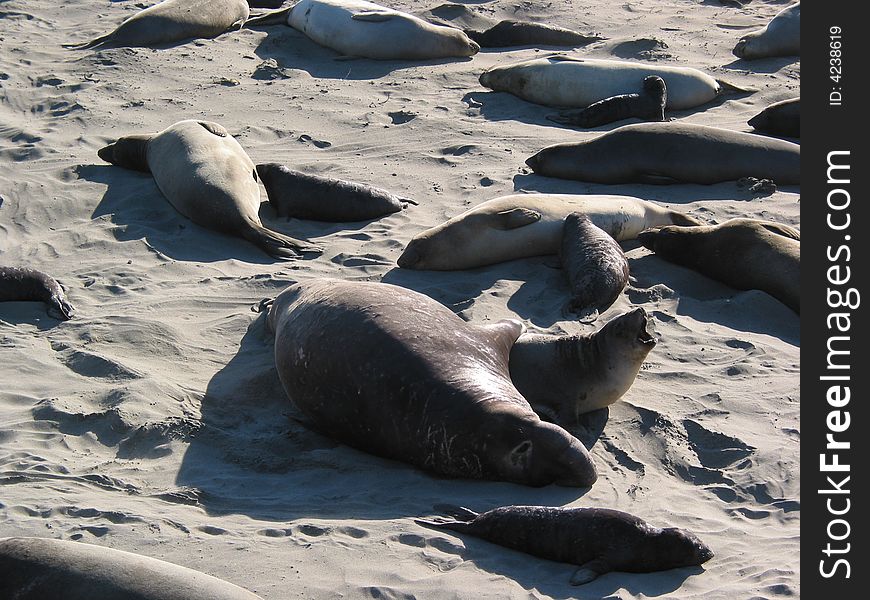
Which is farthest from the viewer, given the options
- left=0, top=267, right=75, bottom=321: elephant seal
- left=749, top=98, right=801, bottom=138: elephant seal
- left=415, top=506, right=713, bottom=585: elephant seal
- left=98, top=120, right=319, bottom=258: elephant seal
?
left=749, top=98, right=801, bottom=138: elephant seal

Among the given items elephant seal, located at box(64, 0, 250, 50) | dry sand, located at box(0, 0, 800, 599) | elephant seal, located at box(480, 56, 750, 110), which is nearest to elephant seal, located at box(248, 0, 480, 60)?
dry sand, located at box(0, 0, 800, 599)

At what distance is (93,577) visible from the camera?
133 inches

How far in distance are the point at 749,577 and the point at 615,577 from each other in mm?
448

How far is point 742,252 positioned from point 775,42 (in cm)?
535

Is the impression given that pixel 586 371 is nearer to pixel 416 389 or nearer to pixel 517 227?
pixel 416 389

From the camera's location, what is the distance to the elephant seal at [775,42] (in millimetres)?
11359

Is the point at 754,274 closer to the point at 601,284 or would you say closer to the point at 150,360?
the point at 601,284

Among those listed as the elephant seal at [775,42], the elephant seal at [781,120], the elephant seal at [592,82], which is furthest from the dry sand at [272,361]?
the elephant seal at [775,42]

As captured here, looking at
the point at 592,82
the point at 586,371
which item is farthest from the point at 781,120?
the point at 586,371

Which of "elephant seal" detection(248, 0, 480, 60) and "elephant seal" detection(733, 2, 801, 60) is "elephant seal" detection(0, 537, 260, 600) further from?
"elephant seal" detection(733, 2, 801, 60)

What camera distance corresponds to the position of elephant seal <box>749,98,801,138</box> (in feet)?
30.1

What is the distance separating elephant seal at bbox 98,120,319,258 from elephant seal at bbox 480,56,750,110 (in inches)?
119

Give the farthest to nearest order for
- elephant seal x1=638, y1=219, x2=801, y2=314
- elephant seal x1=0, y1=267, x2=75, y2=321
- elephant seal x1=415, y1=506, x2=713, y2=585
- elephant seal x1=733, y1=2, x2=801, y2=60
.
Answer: elephant seal x1=733, y1=2, x2=801, y2=60 < elephant seal x1=638, y1=219, x2=801, y2=314 < elephant seal x1=0, y1=267, x2=75, y2=321 < elephant seal x1=415, y1=506, x2=713, y2=585

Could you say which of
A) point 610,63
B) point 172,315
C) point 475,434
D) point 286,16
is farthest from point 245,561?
point 286,16
